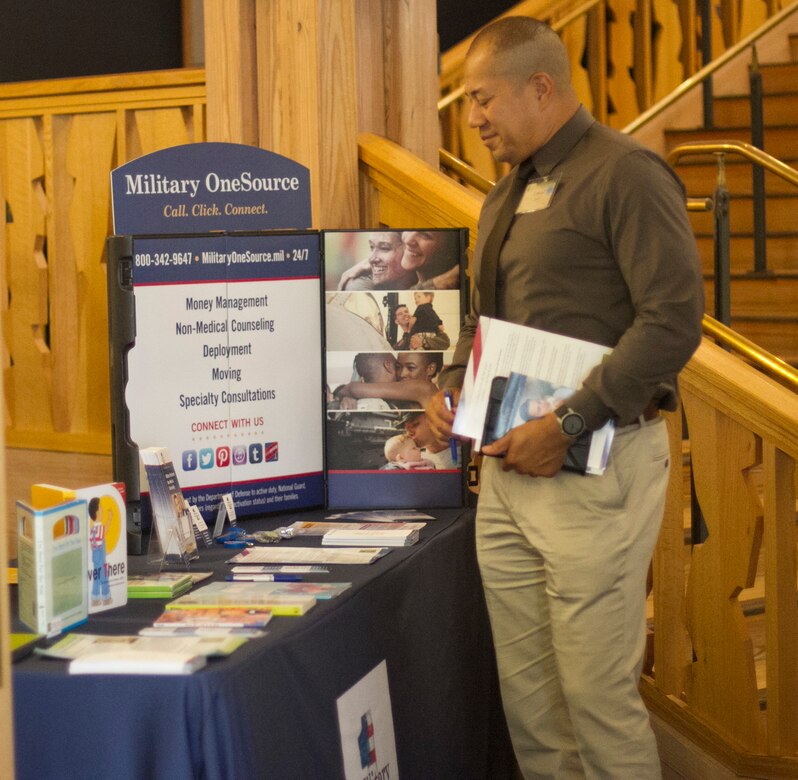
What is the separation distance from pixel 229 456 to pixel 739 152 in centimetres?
282

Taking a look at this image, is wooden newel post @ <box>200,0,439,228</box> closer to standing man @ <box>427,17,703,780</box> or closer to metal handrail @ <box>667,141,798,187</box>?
standing man @ <box>427,17,703,780</box>

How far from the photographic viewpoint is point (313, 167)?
337cm

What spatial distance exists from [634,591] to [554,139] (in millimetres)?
871

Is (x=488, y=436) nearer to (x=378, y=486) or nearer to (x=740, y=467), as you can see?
(x=378, y=486)

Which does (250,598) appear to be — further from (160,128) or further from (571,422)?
(160,128)

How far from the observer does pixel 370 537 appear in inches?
99.2

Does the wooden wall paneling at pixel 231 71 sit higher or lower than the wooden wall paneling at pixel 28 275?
higher

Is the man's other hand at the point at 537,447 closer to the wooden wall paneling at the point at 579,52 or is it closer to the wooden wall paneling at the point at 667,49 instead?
the wooden wall paneling at the point at 579,52

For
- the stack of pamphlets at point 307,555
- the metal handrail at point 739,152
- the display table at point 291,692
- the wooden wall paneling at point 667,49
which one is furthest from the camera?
the wooden wall paneling at point 667,49

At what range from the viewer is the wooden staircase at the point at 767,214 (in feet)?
18.5

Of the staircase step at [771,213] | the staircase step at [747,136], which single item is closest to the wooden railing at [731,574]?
the staircase step at [771,213]

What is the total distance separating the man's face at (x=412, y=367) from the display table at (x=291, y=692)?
0.34 metres

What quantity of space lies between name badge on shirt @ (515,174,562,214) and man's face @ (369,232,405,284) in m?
0.52

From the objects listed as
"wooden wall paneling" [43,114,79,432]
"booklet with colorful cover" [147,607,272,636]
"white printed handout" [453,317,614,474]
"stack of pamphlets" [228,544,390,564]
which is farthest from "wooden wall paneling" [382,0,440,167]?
"booklet with colorful cover" [147,607,272,636]
